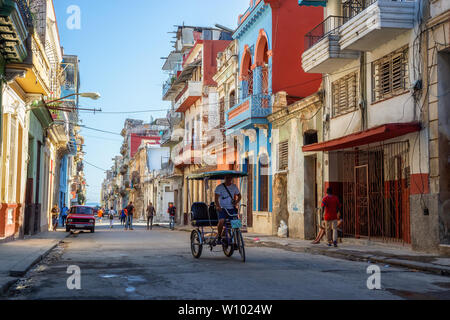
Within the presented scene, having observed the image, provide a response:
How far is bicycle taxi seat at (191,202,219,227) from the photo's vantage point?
40.2 ft

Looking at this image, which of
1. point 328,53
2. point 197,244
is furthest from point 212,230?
point 328,53

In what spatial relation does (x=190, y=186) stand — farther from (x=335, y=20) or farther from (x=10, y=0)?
(x=10, y=0)

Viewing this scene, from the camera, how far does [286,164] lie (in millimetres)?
22703

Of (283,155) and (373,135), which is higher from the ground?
(283,155)

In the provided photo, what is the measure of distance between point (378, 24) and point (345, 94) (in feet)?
Result: 13.6

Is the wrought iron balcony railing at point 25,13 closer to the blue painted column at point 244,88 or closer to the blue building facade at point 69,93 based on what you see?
the blue painted column at point 244,88

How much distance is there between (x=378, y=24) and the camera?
14.1 m

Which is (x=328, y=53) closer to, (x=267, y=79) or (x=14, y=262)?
(x=267, y=79)

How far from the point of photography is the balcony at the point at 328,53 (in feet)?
56.2

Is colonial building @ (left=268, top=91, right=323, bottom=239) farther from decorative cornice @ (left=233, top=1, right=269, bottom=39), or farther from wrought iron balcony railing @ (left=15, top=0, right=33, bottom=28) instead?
wrought iron balcony railing @ (left=15, top=0, right=33, bottom=28)

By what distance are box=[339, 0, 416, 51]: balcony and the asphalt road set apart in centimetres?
663
